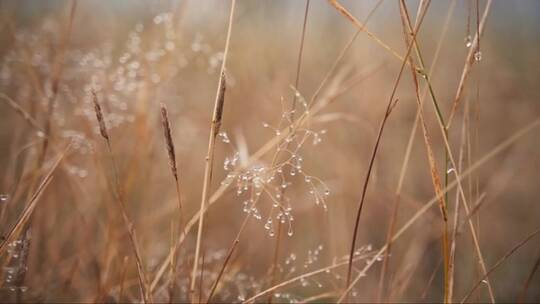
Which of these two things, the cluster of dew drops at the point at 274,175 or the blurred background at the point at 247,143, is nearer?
the cluster of dew drops at the point at 274,175

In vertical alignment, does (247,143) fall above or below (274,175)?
above

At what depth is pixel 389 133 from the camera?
7.34 feet

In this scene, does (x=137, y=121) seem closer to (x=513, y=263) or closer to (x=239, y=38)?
(x=513, y=263)

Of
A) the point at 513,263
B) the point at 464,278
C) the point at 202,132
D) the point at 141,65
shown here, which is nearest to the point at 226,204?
the point at 202,132

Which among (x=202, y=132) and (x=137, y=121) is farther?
(x=202, y=132)

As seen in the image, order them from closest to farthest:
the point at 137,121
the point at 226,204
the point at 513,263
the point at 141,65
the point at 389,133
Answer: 1. the point at 137,121
2. the point at 141,65
3. the point at 513,263
4. the point at 226,204
5. the point at 389,133

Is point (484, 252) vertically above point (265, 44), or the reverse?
point (265, 44)

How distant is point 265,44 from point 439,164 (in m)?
0.90

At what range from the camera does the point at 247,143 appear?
2.27 m

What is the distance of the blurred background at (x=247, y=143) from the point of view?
1.40m

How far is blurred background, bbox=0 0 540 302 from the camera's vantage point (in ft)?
4.61

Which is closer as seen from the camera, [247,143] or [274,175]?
[274,175]

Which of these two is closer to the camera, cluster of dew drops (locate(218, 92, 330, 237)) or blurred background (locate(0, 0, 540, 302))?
cluster of dew drops (locate(218, 92, 330, 237))

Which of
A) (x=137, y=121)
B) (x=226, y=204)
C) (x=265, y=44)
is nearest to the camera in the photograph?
(x=137, y=121)
